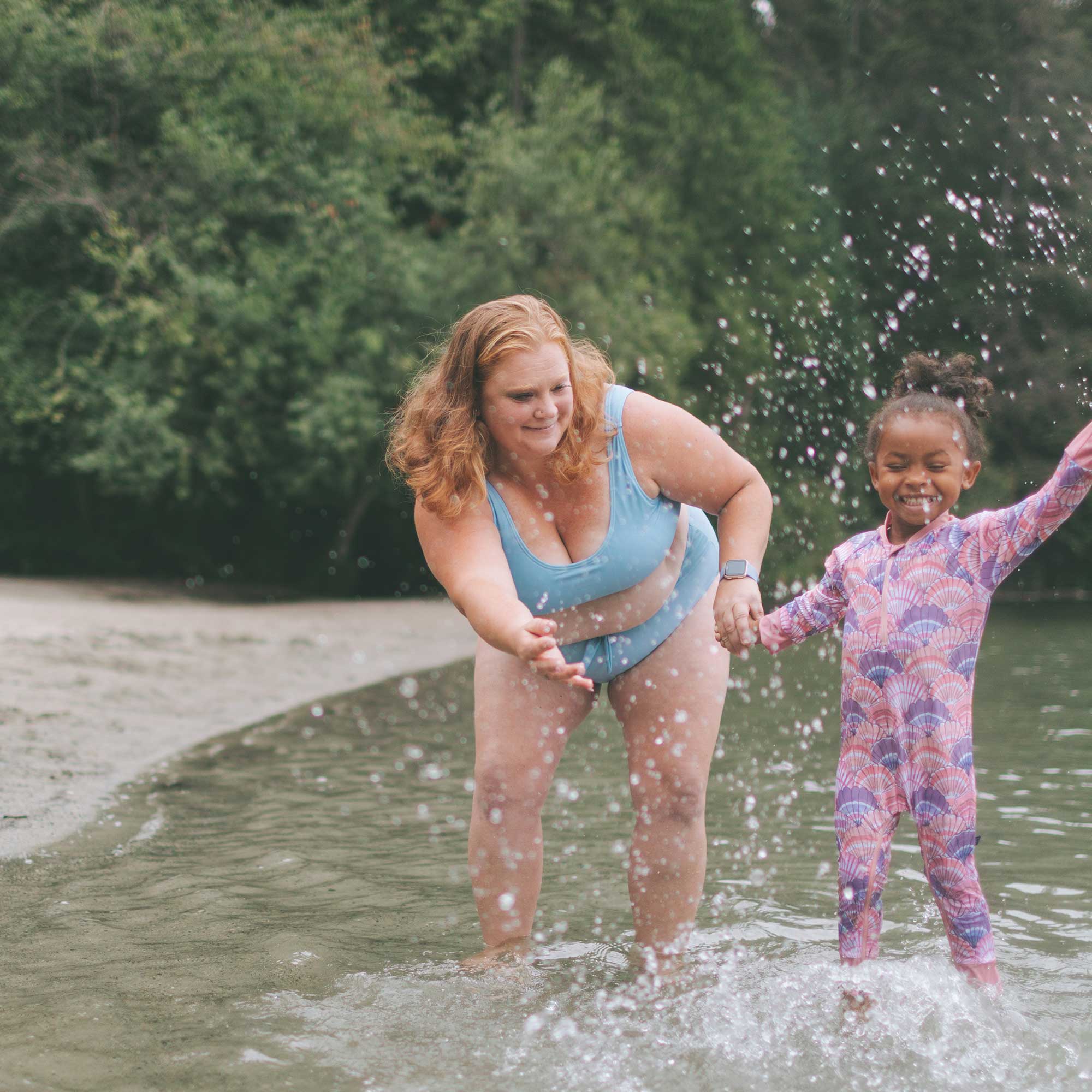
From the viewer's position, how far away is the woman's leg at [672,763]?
333 centimetres

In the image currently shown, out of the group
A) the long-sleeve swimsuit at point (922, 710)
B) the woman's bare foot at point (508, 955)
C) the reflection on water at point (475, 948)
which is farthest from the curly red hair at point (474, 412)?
the reflection on water at point (475, 948)

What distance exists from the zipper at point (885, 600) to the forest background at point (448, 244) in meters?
10.7

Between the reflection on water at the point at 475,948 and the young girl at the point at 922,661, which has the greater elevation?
the young girl at the point at 922,661

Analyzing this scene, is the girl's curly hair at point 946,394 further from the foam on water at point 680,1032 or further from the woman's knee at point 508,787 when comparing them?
the foam on water at point 680,1032

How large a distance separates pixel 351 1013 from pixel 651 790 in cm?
95

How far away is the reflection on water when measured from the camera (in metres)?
2.93

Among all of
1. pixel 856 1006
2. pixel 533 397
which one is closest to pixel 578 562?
pixel 533 397

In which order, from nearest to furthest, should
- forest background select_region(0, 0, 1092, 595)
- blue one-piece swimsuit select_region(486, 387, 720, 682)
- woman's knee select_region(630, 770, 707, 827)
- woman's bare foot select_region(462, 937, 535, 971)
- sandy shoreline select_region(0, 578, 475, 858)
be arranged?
blue one-piece swimsuit select_region(486, 387, 720, 682) → woman's knee select_region(630, 770, 707, 827) → woman's bare foot select_region(462, 937, 535, 971) → sandy shoreline select_region(0, 578, 475, 858) → forest background select_region(0, 0, 1092, 595)

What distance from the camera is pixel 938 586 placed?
3.07 meters

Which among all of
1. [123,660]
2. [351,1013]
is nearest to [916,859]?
[351,1013]

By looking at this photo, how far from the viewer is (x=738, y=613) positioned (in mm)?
3166

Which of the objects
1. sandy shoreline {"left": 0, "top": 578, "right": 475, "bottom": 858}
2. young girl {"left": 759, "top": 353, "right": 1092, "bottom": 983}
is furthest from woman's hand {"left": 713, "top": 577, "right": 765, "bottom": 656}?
sandy shoreline {"left": 0, "top": 578, "right": 475, "bottom": 858}

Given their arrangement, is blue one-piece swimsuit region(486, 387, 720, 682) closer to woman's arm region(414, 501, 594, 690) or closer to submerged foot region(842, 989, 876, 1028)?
woman's arm region(414, 501, 594, 690)

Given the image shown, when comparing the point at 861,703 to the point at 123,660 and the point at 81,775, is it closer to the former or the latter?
the point at 81,775
